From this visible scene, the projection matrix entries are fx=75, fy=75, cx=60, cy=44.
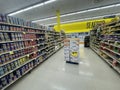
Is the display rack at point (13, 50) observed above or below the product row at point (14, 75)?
above

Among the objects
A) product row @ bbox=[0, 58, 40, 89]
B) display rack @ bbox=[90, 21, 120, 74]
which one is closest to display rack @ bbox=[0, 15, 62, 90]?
product row @ bbox=[0, 58, 40, 89]

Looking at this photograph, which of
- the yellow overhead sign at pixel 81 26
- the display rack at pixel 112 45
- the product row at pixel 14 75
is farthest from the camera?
the yellow overhead sign at pixel 81 26

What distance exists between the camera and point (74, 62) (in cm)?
423

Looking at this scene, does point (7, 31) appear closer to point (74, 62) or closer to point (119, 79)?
point (74, 62)

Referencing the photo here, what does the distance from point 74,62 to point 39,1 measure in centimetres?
520

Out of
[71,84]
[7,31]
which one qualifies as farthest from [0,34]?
[71,84]

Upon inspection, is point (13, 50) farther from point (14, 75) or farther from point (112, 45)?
point (112, 45)

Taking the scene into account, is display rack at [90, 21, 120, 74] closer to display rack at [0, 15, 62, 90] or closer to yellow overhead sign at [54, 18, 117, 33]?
display rack at [0, 15, 62, 90]

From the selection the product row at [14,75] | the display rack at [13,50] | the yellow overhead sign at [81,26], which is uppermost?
the yellow overhead sign at [81,26]

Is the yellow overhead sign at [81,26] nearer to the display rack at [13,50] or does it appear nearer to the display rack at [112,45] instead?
the display rack at [112,45]

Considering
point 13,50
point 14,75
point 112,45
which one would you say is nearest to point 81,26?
point 112,45

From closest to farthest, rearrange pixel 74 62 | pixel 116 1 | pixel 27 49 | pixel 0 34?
pixel 0 34, pixel 27 49, pixel 74 62, pixel 116 1

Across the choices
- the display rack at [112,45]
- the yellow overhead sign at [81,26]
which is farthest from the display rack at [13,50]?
the yellow overhead sign at [81,26]

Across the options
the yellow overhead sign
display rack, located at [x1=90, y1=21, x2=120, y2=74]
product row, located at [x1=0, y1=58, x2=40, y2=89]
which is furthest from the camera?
the yellow overhead sign
